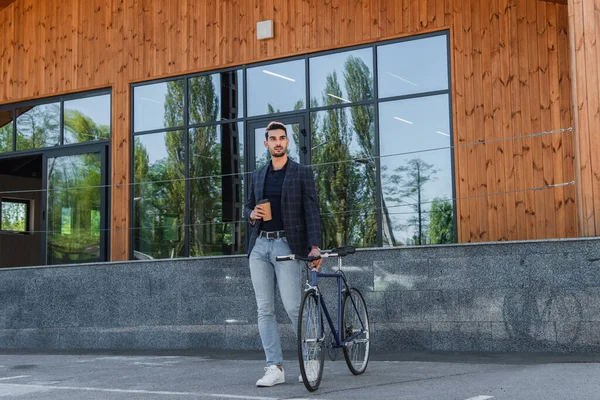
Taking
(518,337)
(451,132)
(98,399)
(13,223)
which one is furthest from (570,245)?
(13,223)

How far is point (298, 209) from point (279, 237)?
0.80 ft

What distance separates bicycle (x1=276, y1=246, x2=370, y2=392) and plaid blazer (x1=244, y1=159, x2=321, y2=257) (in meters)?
0.16

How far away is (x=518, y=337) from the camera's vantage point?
28.1 ft

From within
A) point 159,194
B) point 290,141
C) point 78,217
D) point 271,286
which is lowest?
point 271,286

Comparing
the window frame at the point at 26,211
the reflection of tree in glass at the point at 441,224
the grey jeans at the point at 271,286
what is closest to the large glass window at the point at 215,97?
the window frame at the point at 26,211

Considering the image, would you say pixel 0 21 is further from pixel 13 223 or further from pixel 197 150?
pixel 197 150

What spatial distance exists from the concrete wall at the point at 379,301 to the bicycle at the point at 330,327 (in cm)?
232

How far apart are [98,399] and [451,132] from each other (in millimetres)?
6339

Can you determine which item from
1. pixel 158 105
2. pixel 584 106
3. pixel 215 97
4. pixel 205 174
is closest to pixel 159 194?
pixel 205 174

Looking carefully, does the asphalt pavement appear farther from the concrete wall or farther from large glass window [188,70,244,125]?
large glass window [188,70,244,125]

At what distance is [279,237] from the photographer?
6355mm

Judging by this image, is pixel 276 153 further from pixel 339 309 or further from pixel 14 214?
pixel 14 214

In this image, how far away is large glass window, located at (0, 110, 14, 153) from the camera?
14797 millimetres

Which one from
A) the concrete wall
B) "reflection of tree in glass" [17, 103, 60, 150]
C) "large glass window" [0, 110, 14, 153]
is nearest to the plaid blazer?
the concrete wall
